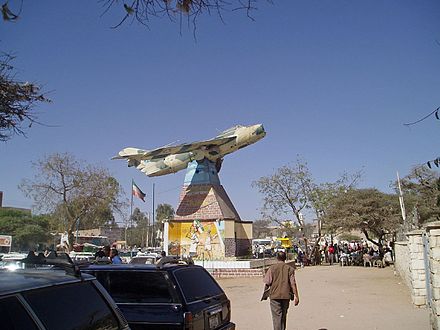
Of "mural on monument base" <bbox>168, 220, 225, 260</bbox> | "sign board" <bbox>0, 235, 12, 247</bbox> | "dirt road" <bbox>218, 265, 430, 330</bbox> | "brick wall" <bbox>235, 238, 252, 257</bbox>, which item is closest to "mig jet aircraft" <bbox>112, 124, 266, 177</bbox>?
"mural on monument base" <bbox>168, 220, 225, 260</bbox>

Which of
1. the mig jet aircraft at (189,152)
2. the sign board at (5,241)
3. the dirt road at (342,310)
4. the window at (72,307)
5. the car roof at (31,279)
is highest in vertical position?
the mig jet aircraft at (189,152)

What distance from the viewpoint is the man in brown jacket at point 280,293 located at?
7578 mm

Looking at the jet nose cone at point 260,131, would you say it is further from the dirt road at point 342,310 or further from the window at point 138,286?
the window at point 138,286

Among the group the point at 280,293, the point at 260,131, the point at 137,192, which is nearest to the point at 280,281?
the point at 280,293

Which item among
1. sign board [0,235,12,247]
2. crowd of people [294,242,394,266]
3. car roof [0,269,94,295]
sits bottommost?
crowd of people [294,242,394,266]

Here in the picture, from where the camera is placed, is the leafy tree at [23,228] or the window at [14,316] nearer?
the window at [14,316]

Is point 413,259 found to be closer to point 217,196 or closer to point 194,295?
point 194,295

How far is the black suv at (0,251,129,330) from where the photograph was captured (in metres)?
2.59

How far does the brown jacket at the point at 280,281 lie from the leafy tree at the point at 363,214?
26.1m

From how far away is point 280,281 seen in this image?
769 centimetres

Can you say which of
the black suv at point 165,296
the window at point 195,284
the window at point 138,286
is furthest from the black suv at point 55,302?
the window at point 195,284

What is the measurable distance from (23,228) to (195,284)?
57.3 metres

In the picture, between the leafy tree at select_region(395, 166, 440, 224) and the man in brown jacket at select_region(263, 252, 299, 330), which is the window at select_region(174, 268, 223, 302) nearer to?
the man in brown jacket at select_region(263, 252, 299, 330)

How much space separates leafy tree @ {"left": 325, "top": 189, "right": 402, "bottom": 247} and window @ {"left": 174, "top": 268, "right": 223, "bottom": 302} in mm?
28186
